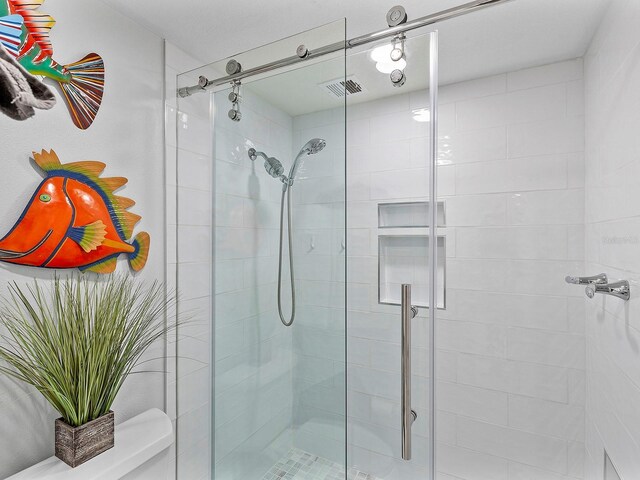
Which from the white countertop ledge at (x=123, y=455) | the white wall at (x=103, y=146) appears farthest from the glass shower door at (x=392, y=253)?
the white wall at (x=103, y=146)

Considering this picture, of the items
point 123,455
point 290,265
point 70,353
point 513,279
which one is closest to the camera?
point 70,353

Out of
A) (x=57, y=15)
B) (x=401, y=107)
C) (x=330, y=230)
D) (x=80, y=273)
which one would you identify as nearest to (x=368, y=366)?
(x=330, y=230)

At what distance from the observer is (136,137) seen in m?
1.42

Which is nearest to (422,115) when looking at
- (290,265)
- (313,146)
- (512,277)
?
(313,146)

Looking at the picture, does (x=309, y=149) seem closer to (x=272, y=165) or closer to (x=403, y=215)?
(x=272, y=165)

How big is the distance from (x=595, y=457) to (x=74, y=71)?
2560 mm

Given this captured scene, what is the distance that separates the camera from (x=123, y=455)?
116cm

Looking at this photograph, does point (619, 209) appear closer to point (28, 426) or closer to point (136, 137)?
point (136, 137)

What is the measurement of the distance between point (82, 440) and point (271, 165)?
106cm

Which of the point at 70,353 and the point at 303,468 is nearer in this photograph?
the point at 70,353

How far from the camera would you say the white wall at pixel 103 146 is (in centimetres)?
105

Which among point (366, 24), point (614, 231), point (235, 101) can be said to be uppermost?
point (366, 24)

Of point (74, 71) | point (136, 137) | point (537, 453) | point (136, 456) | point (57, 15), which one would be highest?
point (57, 15)

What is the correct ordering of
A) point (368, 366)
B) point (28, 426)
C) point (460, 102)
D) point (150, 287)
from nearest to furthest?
point (28, 426)
point (368, 366)
point (150, 287)
point (460, 102)
